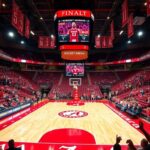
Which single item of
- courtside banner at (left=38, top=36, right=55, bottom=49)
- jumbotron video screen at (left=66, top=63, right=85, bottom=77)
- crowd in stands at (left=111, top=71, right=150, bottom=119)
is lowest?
crowd in stands at (left=111, top=71, right=150, bottom=119)

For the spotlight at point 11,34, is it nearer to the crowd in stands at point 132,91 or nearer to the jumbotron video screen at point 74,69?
the jumbotron video screen at point 74,69

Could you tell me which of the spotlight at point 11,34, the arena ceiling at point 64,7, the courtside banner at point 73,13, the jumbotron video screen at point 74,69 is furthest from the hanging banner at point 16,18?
the spotlight at point 11,34

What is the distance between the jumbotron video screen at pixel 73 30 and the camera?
10925 mm

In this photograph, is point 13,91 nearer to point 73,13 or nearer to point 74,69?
point 74,69

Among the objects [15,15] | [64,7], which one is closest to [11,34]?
[15,15]

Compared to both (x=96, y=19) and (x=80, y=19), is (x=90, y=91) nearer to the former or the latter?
(x=96, y=19)

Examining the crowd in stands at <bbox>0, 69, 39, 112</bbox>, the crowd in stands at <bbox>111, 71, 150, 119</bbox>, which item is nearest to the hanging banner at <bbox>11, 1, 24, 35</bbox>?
the crowd in stands at <bbox>0, 69, 39, 112</bbox>

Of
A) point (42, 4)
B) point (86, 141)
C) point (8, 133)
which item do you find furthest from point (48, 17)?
point (86, 141)

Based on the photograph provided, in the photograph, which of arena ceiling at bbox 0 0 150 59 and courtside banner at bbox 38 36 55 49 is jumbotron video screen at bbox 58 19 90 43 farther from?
courtside banner at bbox 38 36 55 49

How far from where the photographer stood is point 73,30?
11.1 metres

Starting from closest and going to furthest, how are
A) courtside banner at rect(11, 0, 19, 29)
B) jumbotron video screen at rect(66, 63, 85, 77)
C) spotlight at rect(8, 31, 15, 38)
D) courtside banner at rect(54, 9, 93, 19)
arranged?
courtside banner at rect(11, 0, 19, 29) → courtside banner at rect(54, 9, 93, 19) → spotlight at rect(8, 31, 15, 38) → jumbotron video screen at rect(66, 63, 85, 77)

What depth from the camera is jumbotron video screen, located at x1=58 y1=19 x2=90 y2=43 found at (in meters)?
10.9

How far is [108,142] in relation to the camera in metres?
7.68

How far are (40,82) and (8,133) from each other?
74.3 feet
